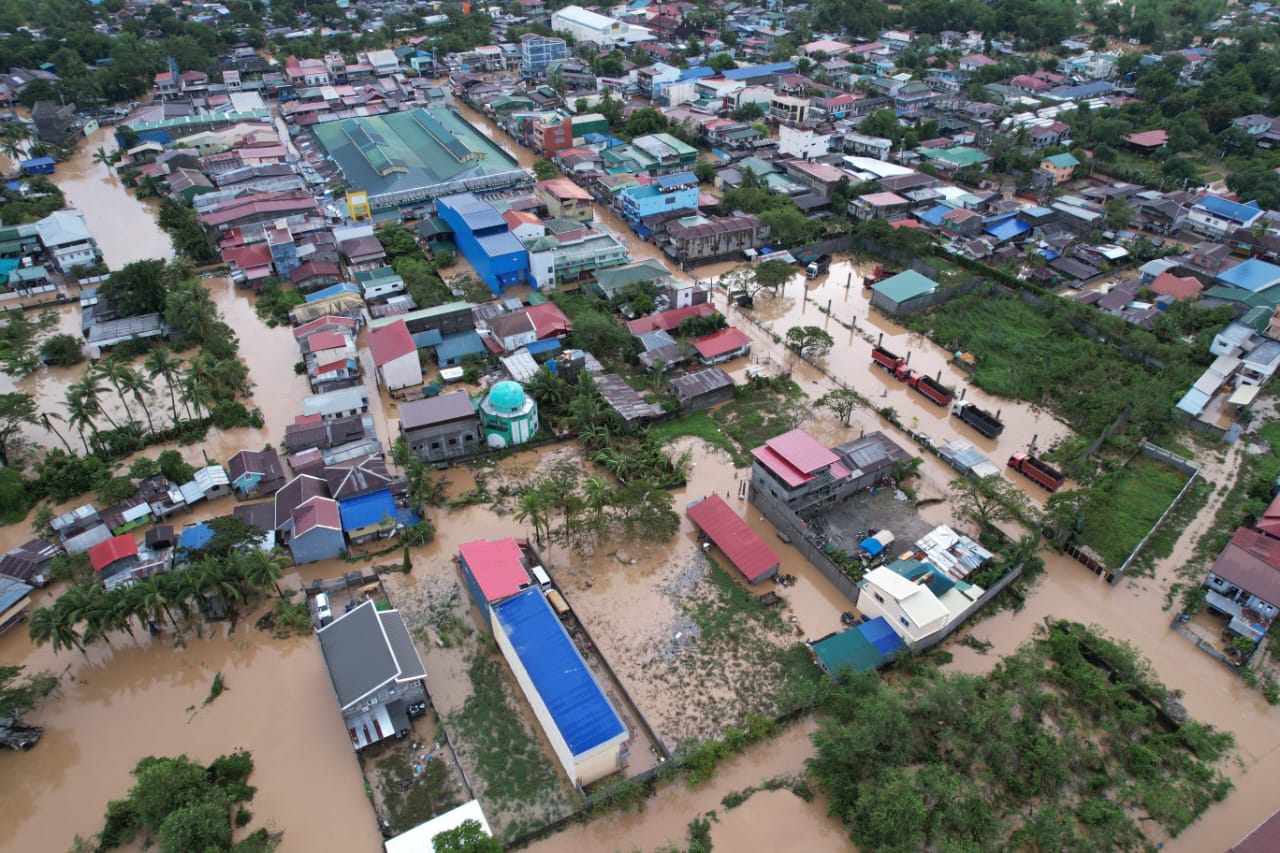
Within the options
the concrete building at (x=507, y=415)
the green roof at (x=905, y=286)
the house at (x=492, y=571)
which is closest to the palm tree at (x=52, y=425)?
the concrete building at (x=507, y=415)

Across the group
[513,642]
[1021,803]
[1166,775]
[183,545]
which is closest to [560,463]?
[513,642]

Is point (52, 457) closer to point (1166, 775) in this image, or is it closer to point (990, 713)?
point (990, 713)

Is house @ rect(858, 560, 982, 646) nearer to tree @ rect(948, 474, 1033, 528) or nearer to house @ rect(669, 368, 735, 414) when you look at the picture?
tree @ rect(948, 474, 1033, 528)

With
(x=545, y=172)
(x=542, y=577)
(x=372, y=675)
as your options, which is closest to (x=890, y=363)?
(x=542, y=577)

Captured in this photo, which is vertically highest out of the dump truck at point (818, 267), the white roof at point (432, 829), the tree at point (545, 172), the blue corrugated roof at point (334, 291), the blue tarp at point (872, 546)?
the tree at point (545, 172)

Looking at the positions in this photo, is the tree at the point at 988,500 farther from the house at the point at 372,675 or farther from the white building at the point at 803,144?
the white building at the point at 803,144

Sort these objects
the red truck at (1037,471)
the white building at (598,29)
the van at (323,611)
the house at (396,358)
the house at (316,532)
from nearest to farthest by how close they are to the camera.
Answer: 1. the van at (323,611)
2. the house at (316,532)
3. the red truck at (1037,471)
4. the house at (396,358)
5. the white building at (598,29)

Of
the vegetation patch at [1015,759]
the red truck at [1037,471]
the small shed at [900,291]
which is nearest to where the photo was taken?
the vegetation patch at [1015,759]
